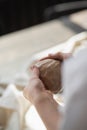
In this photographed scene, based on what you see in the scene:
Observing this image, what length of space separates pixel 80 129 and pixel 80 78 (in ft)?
0.20

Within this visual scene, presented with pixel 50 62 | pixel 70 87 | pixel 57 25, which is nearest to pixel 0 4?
pixel 57 25

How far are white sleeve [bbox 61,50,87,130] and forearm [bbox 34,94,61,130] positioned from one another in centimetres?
8

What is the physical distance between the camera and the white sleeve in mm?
385

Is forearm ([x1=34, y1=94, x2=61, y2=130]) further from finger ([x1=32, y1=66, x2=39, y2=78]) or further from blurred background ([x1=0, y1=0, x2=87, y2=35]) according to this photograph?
blurred background ([x1=0, y1=0, x2=87, y2=35])

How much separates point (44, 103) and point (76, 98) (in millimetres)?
121

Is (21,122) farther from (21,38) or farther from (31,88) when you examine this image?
(21,38)

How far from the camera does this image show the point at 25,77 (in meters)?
0.71

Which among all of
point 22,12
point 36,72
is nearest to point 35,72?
point 36,72

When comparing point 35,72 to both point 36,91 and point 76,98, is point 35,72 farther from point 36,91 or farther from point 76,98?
point 76,98

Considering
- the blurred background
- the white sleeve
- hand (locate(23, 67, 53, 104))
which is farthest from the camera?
the blurred background

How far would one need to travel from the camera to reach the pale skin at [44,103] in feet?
1.57

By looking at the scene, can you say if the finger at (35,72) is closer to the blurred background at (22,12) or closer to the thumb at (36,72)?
the thumb at (36,72)

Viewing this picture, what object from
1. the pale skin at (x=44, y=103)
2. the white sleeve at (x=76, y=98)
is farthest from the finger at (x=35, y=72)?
the white sleeve at (x=76, y=98)

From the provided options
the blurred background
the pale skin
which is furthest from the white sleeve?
the blurred background
